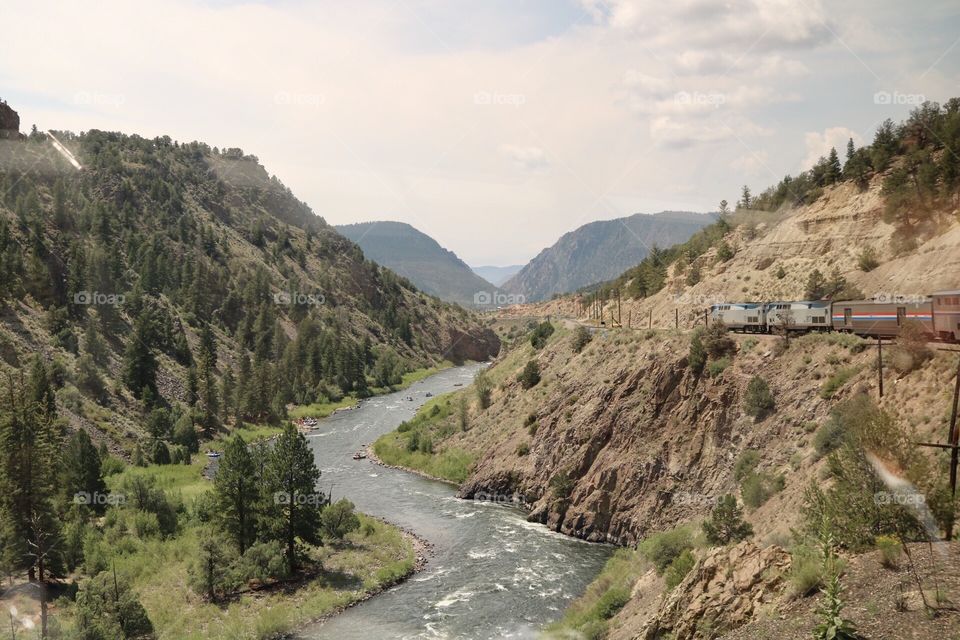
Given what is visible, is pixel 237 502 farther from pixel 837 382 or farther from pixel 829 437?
pixel 837 382

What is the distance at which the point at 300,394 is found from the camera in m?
123

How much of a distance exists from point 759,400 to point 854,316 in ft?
30.1

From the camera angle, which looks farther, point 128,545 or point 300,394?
point 300,394

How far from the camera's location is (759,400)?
4528 cm

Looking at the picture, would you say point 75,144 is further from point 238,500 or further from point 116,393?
point 238,500

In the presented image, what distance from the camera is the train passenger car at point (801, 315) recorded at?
160 ft

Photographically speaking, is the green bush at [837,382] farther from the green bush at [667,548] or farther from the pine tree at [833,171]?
the pine tree at [833,171]

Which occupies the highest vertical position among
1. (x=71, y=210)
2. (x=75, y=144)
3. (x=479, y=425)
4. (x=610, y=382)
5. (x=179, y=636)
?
(x=75, y=144)

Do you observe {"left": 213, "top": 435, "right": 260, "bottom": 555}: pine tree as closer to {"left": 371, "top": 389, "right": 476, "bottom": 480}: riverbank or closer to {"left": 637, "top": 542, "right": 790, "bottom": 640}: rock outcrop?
{"left": 371, "top": 389, "right": 476, "bottom": 480}: riverbank

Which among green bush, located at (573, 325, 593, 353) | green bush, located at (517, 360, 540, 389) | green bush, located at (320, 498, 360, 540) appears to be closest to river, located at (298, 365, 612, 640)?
green bush, located at (320, 498, 360, 540)

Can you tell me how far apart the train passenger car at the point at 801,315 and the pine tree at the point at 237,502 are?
41.8 m

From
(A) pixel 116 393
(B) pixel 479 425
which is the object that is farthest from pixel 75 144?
(B) pixel 479 425

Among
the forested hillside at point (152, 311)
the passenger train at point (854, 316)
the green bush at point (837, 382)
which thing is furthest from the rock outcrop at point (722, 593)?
the forested hillside at point (152, 311)

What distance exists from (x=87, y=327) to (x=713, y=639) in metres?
101
